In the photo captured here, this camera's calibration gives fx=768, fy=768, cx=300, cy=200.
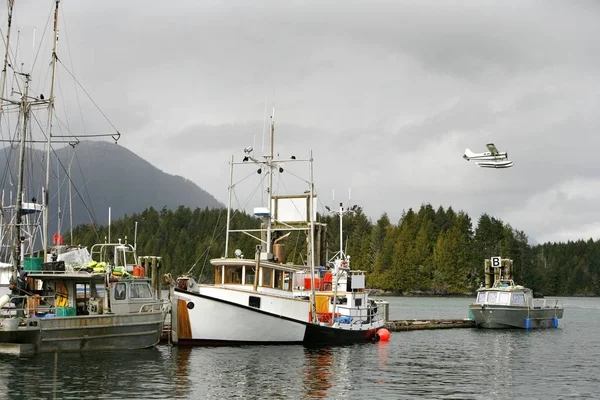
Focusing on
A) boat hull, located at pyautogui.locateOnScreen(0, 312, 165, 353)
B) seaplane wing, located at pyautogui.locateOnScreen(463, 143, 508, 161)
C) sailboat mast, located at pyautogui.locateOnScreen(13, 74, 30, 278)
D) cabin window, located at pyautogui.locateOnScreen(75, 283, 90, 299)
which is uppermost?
seaplane wing, located at pyautogui.locateOnScreen(463, 143, 508, 161)

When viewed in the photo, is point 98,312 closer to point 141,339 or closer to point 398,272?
point 141,339

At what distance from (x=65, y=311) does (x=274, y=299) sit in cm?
1152

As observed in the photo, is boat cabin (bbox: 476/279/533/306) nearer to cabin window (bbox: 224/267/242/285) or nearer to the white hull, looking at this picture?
the white hull

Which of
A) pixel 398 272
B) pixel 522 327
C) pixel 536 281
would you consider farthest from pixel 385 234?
pixel 522 327

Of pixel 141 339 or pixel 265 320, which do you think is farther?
pixel 265 320

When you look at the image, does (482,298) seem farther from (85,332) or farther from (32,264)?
(32,264)

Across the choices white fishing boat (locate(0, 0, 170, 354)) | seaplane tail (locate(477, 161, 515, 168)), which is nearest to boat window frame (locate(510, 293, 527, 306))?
seaplane tail (locate(477, 161, 515, 168))

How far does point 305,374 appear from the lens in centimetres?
3225

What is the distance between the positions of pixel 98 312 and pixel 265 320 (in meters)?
8.84

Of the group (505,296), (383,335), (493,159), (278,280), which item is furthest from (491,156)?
(278,280)

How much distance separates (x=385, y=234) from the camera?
171125mm

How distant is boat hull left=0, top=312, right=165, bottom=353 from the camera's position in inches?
1334

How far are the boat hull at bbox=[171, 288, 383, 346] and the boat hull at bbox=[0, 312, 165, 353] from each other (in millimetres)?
1783

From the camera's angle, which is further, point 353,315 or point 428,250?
point 428,250
